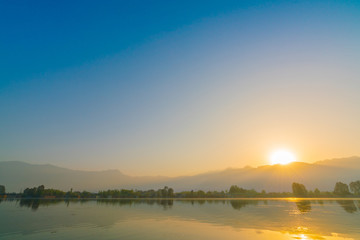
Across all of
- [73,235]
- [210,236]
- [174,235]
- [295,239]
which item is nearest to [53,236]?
[73,235]

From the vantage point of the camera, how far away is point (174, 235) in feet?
111

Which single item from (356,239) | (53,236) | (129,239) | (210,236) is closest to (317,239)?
(356,239)

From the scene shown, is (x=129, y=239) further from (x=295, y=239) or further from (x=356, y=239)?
(x=356, y=239)

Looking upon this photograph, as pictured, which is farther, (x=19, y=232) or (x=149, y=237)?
(x=19, y=232)

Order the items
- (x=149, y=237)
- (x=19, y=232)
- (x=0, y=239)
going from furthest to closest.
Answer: (x=19, y=232)
(x=149, y=237)
(x=0, y=239)

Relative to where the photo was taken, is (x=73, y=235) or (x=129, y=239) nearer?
(x=129, y=239)

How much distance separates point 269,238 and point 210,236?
32.2ft

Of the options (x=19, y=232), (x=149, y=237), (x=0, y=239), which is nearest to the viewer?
(x=0, y=239)

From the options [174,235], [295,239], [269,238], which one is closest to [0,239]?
[174,235]

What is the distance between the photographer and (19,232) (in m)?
35.4

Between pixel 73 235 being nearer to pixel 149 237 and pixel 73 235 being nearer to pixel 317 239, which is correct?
pixel 149 237

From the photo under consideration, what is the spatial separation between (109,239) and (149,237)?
6.23 metres

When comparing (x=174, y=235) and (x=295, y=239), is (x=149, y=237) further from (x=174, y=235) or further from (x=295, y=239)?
(x=295, y=239)

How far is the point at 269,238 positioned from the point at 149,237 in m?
20.1
